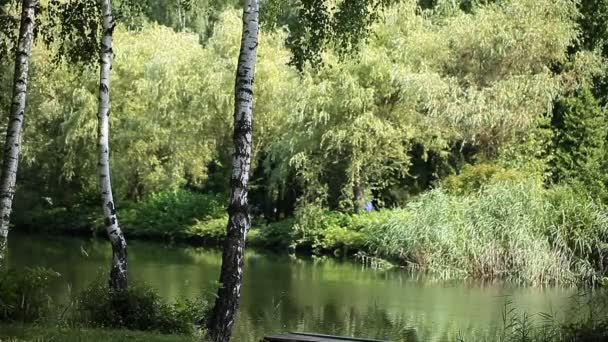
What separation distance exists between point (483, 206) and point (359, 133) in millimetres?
5257

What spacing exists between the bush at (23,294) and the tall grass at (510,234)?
1243 cm

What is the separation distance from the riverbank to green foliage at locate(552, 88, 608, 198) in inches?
114

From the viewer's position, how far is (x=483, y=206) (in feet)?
69.6

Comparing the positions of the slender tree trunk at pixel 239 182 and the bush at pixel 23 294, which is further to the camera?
the bush at pixel 23 294

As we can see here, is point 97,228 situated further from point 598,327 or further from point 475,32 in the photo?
point 598,327

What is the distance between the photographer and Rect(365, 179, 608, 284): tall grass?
63.9ft

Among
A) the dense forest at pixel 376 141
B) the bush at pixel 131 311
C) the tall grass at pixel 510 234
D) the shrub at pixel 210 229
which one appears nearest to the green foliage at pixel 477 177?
the dense forest at pixel 376 141

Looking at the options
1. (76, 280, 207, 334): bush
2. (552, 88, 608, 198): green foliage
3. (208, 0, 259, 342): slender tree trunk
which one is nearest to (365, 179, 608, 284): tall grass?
(552, 88, 608, 198): green foliage

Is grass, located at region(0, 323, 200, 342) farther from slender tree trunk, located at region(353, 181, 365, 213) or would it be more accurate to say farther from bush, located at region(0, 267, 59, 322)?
slender tree trunk, located at region(353, 181, 365, 213)

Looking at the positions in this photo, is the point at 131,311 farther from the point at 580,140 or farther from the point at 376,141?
the point at 580,140

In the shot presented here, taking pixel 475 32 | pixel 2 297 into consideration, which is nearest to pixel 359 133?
pixel 475 32

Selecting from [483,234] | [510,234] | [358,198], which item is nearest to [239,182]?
[510,234]

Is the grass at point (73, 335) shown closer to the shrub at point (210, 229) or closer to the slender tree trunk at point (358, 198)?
the slender tree trunk at point (358, 198)

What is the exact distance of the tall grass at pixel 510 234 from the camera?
19469 mm
